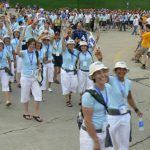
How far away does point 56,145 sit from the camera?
8797 millimetres

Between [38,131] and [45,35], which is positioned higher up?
[45,35]

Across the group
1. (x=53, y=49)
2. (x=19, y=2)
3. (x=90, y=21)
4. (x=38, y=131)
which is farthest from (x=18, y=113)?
(x=19, y=2)

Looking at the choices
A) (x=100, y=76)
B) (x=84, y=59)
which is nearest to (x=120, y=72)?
(x=100, y=76)

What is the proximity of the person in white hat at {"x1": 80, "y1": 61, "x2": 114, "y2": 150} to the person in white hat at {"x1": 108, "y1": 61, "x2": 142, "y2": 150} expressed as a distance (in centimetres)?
119

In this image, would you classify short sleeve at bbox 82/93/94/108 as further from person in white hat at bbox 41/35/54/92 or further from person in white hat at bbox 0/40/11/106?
person in white hat at bbox 41/35/54/92

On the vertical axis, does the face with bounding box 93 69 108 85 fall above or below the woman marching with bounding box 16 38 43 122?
above

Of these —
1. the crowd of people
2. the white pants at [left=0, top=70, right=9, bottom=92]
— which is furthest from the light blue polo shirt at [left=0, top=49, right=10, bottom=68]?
the white pants at [left=0, top=70, right=9, bottom=92]

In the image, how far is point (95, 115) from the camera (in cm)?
588

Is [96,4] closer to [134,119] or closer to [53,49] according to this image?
[53,49]

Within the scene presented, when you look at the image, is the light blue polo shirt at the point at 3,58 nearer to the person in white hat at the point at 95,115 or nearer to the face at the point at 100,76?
the person in white hat at the point at 95,115

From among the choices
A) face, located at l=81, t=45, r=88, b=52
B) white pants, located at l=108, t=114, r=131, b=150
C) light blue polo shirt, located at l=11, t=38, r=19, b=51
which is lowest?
white pants, located at l=108, t=114, r=131, b=150

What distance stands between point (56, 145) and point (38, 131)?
0.98m

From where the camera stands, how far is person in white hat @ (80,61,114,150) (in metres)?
5.75

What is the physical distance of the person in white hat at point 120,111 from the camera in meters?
7.18
